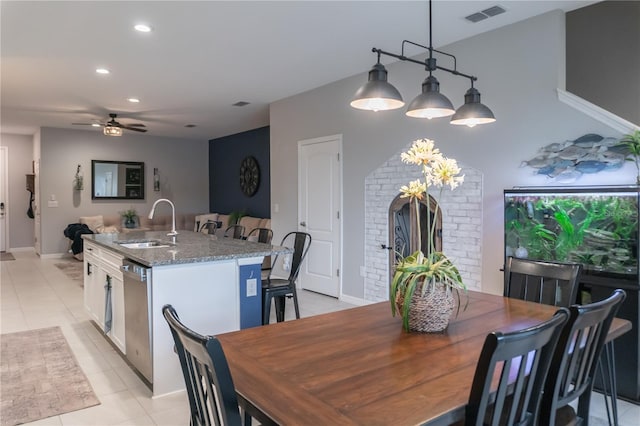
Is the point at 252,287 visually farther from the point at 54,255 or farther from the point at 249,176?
the point at 54,255

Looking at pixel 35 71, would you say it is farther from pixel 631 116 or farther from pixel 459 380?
pixel 631 116

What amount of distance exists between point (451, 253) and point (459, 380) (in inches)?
116

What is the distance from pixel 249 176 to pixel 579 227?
709 centimetres

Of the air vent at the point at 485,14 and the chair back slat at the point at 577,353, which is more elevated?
the air vent at the point at 485,14

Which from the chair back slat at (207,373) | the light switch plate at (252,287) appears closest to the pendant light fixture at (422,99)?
the chair back slat at (207,373)

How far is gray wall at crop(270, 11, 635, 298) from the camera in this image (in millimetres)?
3359

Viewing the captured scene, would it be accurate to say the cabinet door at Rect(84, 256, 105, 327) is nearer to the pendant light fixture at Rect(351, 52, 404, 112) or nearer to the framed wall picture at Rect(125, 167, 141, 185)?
the pendant light fixture at Rect(351, 52, 404, 112)

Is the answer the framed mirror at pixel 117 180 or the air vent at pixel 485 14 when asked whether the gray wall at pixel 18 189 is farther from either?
the air vent at pixel 485 14

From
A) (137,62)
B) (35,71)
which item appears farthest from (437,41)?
(35,71)

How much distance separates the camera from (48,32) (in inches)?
147

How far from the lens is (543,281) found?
243 cm

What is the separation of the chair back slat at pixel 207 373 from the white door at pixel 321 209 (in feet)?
13.5

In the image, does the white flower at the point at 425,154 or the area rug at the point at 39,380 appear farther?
the area rug at the point at 39,380

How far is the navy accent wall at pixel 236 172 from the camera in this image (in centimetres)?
869
